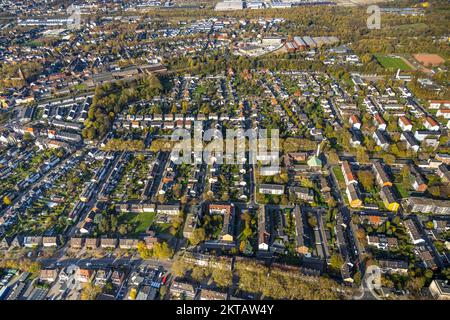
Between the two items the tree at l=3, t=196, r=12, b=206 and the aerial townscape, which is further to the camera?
the tree at l=3, t=196, r=12, b=206

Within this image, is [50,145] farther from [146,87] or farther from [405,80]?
[405,80]

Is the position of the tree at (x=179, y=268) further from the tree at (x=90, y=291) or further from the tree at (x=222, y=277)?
the tree at (x=90, y=291)

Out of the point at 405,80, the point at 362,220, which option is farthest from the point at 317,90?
the point at 362,220

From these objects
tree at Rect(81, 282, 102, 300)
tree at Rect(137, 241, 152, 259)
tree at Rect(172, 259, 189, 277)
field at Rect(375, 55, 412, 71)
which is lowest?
tree at Rect(81, 282, 102, 300)

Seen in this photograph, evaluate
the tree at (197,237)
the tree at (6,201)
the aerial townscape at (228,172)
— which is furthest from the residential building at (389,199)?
the tree at (6,201)

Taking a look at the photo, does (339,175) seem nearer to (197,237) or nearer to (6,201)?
(197,237)

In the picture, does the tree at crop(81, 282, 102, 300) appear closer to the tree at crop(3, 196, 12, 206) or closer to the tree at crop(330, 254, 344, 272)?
the tree at crop(3, 196, 12, 206)

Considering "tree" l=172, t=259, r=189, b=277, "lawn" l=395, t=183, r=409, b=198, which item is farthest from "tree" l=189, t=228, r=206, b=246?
"lawn" l=395, t=183, r=409, b=198
